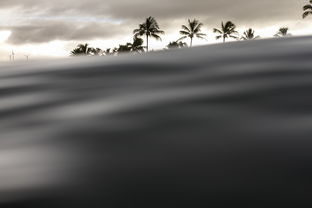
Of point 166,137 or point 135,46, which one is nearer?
point 166,137

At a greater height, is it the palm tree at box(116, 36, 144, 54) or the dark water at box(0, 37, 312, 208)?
the palm tree at box(116, 36, 144, 54)

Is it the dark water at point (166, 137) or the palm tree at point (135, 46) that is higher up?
the palm tree at point (135, 46)

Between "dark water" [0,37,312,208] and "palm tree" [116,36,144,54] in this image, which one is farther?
"palm tree" [116,36,144,54]

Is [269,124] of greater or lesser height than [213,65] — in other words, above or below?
below

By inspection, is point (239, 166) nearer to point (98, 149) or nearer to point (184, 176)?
point (184, 176)

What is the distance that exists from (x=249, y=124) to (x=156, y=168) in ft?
1.02

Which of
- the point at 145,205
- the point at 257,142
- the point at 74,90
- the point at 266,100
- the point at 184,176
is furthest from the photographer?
the point at 74,90

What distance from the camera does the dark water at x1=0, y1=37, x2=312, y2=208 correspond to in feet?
2.75

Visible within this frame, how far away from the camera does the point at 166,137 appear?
113 centimetres

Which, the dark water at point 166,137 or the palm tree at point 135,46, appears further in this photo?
the palm tree at point 135,46

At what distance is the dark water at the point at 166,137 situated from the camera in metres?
0.84

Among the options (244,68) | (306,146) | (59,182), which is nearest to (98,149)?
(59,182)

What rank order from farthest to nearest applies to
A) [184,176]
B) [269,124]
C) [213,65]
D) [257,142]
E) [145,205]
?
[213,65], [269,124], [257,142], [184,176], [145,205]

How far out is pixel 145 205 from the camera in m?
0.79
